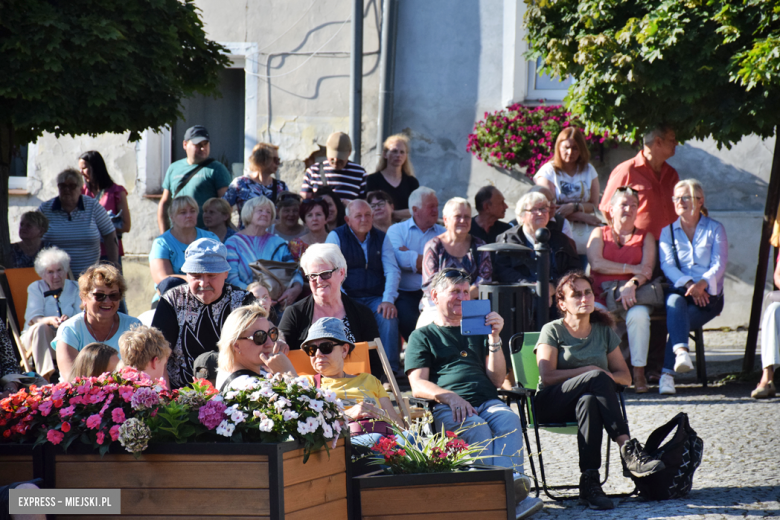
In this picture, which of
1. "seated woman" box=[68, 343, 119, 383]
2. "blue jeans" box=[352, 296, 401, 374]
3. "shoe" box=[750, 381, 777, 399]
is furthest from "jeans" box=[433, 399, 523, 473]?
"shoe" box=[750, 381, 777, 399]

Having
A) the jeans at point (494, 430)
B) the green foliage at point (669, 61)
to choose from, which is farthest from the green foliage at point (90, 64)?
the jeans at point (494, 430)

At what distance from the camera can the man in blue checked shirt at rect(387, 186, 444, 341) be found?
25.0 feet

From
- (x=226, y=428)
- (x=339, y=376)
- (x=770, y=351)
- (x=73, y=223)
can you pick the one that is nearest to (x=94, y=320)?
(x=339, y=376)

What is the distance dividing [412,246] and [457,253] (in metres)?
0.69

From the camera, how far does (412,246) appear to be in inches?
308

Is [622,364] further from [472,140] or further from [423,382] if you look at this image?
[472,140]

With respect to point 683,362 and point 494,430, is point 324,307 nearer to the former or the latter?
point 494,430

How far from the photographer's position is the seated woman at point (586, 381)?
4.77 m

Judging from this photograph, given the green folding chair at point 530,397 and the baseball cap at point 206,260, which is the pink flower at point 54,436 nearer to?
the baseball cap at point 206,260

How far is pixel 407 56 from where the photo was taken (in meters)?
10.7

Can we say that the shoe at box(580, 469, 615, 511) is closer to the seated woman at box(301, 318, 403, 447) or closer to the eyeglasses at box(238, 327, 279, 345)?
the seated woman at box(301, 318, 403, 447)

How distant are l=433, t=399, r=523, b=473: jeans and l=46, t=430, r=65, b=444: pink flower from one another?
2.03 meters

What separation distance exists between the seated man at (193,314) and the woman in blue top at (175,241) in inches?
59.7

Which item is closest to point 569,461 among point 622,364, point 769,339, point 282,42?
point 622,364
